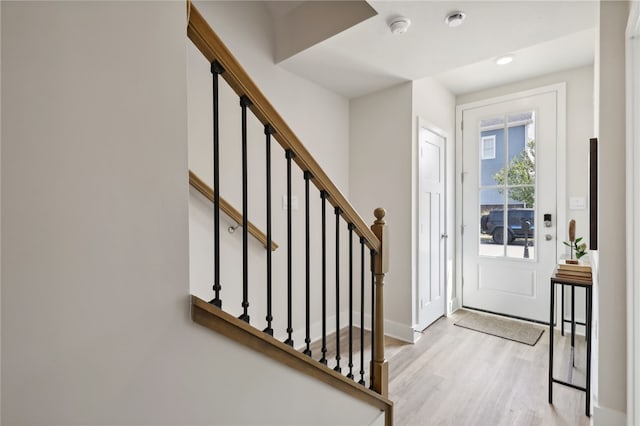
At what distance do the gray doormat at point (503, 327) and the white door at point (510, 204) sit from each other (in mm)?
160

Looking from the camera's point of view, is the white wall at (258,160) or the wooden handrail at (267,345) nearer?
the wooden handrail at (267,345)

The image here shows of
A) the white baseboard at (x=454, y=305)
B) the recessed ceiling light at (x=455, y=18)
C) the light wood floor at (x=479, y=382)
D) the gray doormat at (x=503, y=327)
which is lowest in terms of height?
the light wood floor at (x=479, y=382)

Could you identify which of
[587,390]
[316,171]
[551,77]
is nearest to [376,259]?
[316,171]

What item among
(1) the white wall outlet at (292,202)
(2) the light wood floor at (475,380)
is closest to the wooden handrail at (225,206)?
(1) the white wall outlet at (292,202)

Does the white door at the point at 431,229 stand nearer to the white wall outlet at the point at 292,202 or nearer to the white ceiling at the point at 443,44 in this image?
the white ceiling at the point at 443,44

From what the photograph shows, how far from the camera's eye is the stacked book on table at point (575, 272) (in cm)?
192

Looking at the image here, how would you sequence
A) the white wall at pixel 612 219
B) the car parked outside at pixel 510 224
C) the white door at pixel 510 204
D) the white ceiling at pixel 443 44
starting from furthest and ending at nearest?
the car parked outside at pixel 510 224 → the white door at pixel 510 204 → the white ceiling at pixel 443 44 → the white wall at pixel 612 219

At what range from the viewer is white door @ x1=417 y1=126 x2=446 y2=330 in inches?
116

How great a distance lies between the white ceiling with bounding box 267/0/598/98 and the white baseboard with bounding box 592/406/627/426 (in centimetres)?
215

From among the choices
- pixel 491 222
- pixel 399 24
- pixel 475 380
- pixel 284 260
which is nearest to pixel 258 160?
pixel 284 260

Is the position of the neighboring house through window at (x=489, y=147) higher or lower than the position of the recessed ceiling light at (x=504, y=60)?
lower

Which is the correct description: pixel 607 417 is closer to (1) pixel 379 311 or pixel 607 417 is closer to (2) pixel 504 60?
(1) pixel 379 311

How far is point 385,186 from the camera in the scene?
2.97 meters

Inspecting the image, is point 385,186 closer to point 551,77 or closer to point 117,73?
point 551,77
